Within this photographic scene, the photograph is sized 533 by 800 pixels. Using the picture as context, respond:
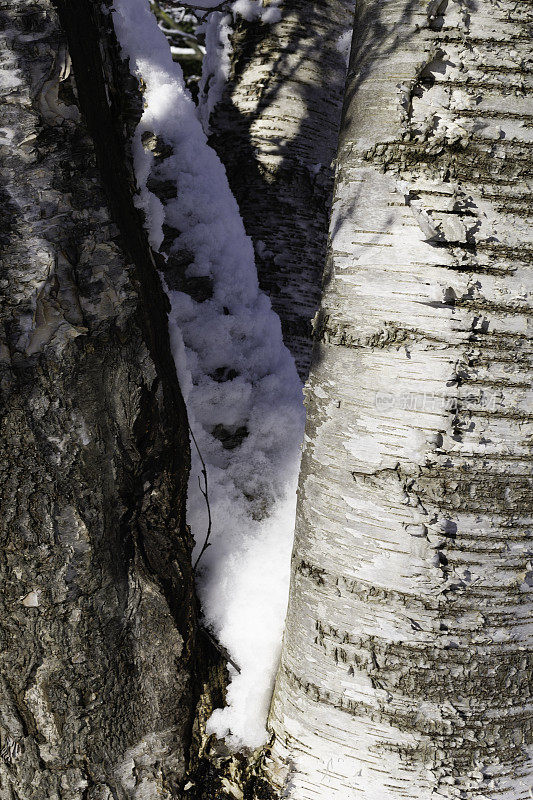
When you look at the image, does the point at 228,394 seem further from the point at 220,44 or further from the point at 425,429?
the point at 220,44

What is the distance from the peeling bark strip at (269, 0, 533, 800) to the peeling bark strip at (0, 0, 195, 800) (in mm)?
337

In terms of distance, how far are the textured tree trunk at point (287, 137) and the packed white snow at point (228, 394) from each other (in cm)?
45

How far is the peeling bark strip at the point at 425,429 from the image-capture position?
3.57 feet

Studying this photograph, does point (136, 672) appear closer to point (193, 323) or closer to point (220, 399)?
point (220, 399)

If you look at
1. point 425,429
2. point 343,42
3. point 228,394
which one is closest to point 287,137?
point 343,42

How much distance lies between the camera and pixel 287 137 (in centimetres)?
245

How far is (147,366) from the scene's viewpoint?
1283 mm

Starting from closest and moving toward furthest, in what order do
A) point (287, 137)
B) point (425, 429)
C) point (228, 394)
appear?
point (425, 429), point (228, 394), point (287, 137)

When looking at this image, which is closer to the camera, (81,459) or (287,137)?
(81,459)

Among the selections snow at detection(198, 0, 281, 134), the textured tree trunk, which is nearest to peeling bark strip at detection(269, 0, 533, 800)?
the textured tree trunk

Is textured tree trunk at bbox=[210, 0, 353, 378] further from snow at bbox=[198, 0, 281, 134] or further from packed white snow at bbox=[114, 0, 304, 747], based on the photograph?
packed white snow at bbox=[114, 0, 304, 747]

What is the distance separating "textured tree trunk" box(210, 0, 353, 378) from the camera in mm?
2408

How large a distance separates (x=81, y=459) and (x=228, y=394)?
715 millimetres

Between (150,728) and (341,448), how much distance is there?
0.74 metres
